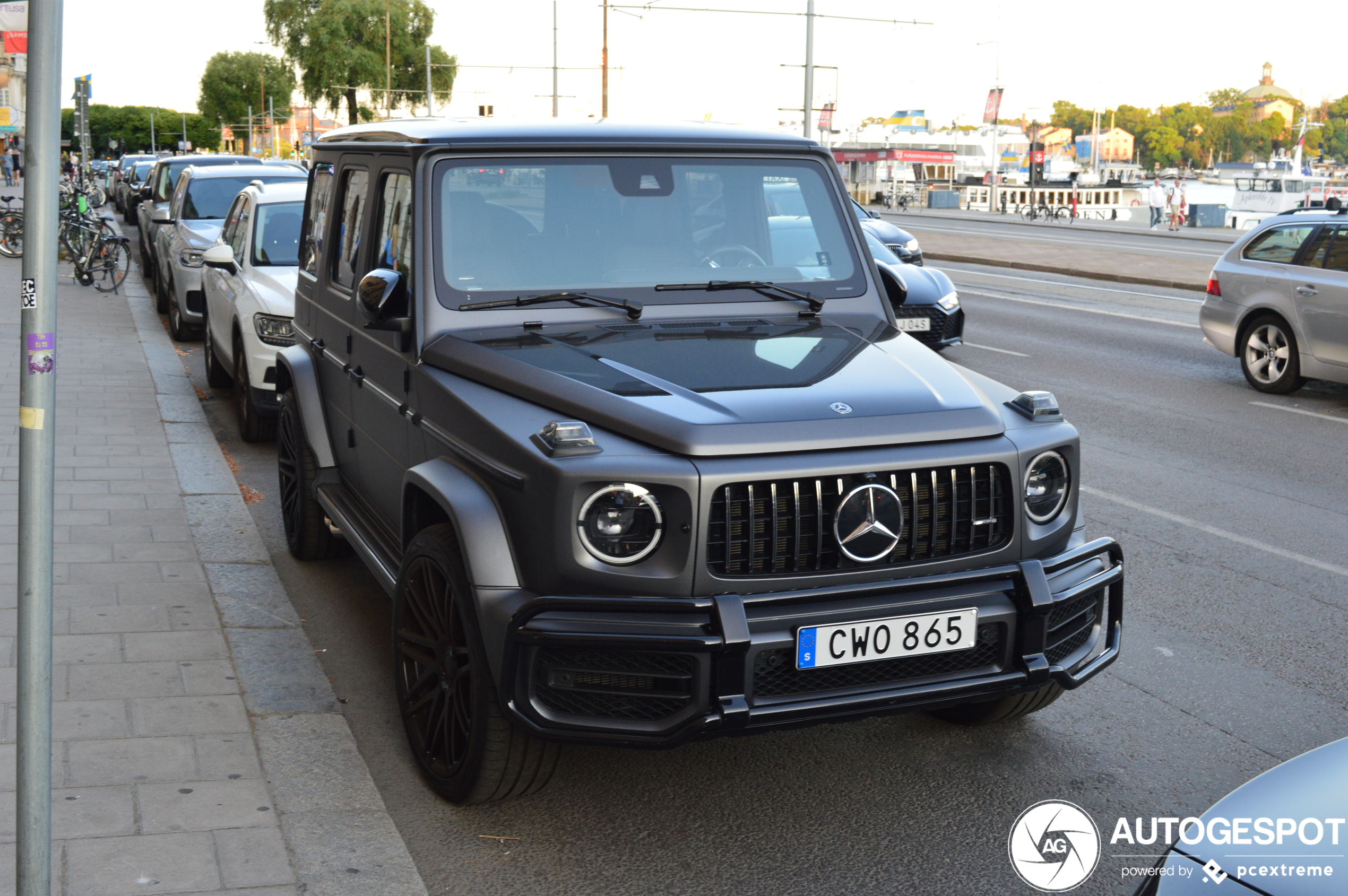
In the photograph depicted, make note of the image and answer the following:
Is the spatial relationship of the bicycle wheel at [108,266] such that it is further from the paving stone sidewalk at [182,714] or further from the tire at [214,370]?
the paving stone sidewalk at [182,714]

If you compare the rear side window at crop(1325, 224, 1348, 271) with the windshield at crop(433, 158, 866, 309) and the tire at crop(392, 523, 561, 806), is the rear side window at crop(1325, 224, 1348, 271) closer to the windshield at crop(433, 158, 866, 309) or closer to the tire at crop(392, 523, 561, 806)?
the windshield at crop(433, 158, 866, 309)

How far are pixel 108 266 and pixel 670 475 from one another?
17.0m

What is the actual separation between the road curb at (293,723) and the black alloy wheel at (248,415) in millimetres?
1086

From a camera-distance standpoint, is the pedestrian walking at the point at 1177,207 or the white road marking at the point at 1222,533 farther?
the pedestrian walking at the point at 1177,207

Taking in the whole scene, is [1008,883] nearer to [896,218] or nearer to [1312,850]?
[1312,850]

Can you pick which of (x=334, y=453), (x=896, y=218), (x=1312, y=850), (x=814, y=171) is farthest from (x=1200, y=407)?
(x=896, y=218)

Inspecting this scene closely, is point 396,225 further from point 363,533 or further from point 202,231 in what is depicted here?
point 202,231

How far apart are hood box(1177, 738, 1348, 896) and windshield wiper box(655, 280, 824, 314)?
7.82 ft

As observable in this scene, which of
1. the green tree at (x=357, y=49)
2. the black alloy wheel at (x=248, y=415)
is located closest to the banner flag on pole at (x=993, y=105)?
the green tree at (x=357, y=49)

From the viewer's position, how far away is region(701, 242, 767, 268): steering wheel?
183 inches

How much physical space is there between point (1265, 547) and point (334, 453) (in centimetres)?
454

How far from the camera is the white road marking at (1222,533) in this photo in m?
6.45

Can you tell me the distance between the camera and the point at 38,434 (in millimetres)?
2543

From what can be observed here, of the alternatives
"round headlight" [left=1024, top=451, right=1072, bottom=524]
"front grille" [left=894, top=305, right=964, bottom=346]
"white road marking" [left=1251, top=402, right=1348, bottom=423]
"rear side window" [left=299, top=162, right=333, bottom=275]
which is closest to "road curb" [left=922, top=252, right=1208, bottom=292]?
"front grille" [left=894, top=305, right=964, bottom=346]
